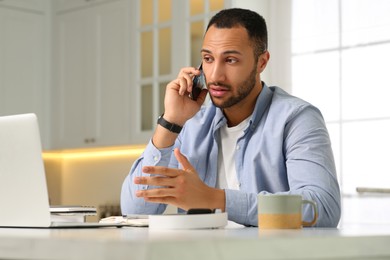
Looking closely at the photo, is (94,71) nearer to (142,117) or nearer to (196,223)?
(142,117)

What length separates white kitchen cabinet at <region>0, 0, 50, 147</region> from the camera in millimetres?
4844

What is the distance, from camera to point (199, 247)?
1079mm

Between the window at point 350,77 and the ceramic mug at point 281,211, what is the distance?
224 cm

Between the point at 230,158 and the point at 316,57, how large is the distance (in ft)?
5.55

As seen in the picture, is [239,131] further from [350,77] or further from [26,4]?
[26,4]

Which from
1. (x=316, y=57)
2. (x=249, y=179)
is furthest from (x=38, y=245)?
(x=316, y=57)

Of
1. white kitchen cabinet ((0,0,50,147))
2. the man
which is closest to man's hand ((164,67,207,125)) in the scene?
the man

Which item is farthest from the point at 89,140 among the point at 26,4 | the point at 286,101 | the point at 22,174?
the point at 22,174

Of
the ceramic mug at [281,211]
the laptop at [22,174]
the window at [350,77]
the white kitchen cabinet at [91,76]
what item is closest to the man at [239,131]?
the ceramic mug at [281,211]

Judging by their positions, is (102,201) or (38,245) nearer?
(38,245)

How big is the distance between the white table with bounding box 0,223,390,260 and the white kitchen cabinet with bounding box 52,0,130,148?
3401mm

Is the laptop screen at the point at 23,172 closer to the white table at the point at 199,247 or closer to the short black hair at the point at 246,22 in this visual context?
the white table at the point at 199,247

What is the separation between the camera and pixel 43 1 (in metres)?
5.07

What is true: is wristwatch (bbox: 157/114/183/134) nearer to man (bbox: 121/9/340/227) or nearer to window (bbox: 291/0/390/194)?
man (bbox: 121/9/340/227)
